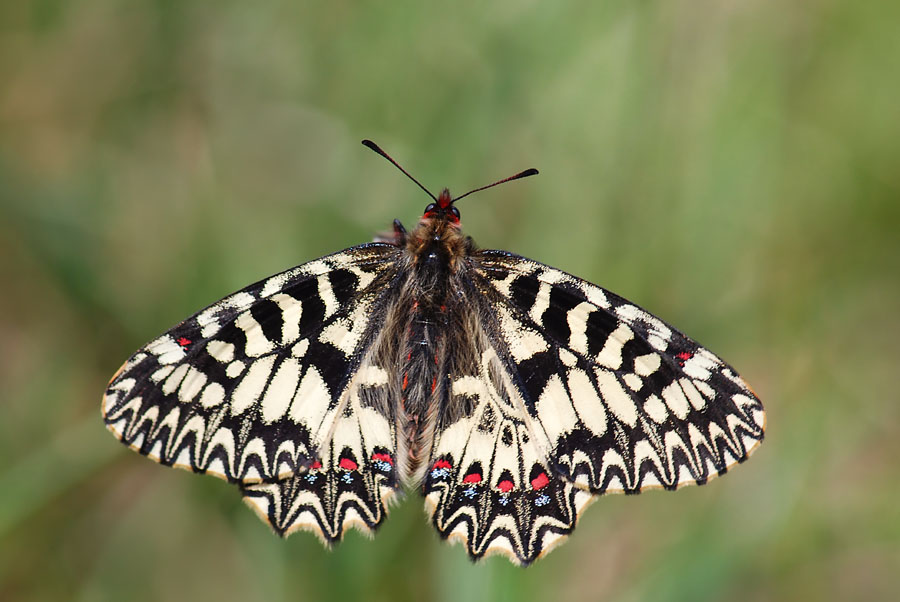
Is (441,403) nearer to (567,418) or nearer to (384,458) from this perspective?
(384,458)

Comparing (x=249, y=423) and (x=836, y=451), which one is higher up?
(x=836, y=451)

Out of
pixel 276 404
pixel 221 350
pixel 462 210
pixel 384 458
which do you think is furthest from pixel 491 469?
pixel 462 210

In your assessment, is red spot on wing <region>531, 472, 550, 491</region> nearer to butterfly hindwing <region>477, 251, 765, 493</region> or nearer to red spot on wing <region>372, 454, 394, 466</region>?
butterfly hindwing <region>477, 251, 765, 493</region>

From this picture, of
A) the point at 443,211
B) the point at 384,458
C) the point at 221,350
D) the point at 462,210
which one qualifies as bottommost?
the point at 384,458

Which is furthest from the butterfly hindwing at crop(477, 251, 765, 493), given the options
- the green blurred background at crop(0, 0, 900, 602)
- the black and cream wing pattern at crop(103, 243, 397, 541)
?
the green blurred background at crop(0, 0, 900, 602)

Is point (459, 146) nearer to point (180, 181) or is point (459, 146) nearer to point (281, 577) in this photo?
point (180, 181)

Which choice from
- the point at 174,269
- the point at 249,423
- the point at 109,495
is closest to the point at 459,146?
the point at 174,269
